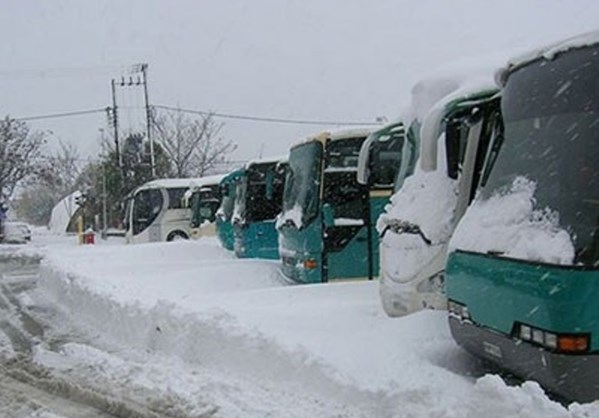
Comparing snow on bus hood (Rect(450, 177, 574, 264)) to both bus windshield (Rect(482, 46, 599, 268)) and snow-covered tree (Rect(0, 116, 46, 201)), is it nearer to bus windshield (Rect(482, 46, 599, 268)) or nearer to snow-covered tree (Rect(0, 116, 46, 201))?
bus windshield (Rect(482, 46, 599, 268))

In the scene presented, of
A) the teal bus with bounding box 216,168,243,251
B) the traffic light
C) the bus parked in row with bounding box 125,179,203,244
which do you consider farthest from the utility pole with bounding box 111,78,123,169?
the teal bus with bounding box 216,168,243,251

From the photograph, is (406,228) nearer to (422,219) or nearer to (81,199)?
(422,219)

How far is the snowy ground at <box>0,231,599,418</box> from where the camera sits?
17.5 feet

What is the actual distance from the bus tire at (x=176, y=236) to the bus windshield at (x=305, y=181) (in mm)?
18985

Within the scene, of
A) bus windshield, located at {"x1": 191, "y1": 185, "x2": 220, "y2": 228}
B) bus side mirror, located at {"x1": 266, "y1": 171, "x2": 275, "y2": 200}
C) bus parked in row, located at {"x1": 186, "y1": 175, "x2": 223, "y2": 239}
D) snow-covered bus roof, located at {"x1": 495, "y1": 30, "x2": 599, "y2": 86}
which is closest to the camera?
snow-covered bus roof, located at {"x1": 495, "y1": 30, "x2": 599, "y2": 86}

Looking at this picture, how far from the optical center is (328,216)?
1139 cm

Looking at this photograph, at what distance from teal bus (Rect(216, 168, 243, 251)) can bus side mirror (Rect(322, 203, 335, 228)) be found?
9.02m

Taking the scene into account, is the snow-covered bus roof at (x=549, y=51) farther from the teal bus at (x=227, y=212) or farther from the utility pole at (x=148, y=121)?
the utility pole at (x=148, y=121)

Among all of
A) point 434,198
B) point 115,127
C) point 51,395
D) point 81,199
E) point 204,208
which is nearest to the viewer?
point 51,395

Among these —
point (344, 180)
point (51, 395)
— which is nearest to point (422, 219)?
point (51, 395)

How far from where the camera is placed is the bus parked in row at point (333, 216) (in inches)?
450

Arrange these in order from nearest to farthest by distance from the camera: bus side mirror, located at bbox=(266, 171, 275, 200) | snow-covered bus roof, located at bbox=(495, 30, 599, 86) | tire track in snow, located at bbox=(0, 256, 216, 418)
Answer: snow-covered bus roof, located at bbox=(495, 30, 599, 86)
tire track in snow, located at bbox=(0, 256, 216, 418)
bus side mirror, located at bbox=(266, 171, 275, 200)

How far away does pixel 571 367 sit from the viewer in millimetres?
4348

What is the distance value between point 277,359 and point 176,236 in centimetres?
2516
